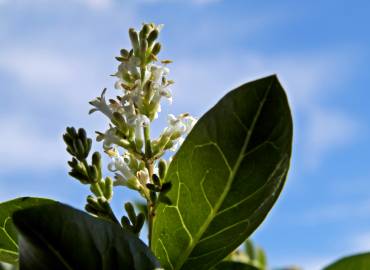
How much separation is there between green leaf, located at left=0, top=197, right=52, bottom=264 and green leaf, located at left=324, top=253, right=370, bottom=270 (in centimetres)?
106

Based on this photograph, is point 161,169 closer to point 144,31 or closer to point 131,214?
point 131,214

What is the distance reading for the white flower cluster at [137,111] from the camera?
2258 millimetres

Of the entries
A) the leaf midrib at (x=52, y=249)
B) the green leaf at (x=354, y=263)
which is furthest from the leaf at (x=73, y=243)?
the green leaf at (x=354, y=263)

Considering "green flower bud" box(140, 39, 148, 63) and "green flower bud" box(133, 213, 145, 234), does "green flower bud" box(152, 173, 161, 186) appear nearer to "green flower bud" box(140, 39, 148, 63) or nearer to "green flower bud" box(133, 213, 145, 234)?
"green flower bud" box(133, 213, 145, 234)

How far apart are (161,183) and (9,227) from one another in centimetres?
60

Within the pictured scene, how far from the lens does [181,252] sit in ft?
6.90

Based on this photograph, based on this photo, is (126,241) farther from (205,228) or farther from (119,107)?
(119,107)

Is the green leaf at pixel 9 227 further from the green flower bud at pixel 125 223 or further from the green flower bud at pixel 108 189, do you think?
the green flower bud at pixel 125 223

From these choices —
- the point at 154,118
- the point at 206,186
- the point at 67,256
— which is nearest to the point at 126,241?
the point at 67,256

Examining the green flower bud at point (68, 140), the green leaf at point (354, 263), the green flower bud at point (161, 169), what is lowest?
the green leaf at point (354, 263)

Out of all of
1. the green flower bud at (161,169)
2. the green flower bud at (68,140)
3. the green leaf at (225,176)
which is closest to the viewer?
the green leaf at (225,176)

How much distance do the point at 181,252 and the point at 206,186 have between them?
0.81 ft

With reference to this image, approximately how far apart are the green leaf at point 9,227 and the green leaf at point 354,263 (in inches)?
41.6

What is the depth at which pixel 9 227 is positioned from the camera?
90.2 inches
